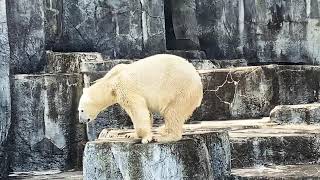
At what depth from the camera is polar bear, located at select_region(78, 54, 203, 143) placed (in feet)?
17.4

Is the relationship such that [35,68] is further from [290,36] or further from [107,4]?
[290,36]

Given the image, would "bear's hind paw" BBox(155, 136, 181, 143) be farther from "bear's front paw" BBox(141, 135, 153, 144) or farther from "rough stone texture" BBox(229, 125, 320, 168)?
"rough stone texture" BBox(229, 125, 320, 168)

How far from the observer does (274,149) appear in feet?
23.5

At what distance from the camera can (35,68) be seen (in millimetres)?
10922

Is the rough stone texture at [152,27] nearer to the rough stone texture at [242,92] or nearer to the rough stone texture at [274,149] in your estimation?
the rough stone texture at [242,92]

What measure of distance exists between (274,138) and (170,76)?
7.45 feet

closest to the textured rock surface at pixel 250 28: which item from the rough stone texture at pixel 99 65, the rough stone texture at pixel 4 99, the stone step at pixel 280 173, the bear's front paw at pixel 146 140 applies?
the rough stone texture at pixel 99 65

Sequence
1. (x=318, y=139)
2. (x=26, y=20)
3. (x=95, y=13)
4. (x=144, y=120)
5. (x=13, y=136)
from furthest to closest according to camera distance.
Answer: (x=95, y=13)
(x=26, y=20)
(x=13, y=136)
(x=318, y=139)
(x=144, y=120)

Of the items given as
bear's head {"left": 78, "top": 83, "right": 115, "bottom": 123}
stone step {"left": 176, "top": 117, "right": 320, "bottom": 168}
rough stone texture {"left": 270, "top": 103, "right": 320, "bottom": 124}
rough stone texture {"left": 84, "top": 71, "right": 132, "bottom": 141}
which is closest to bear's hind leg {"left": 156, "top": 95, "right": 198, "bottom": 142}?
bear's head {"left": 78, "top": 83, "right": 115, "bottom": 123}

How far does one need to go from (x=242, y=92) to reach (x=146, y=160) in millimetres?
4689

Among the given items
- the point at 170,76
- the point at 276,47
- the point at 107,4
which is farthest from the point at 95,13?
the point at 170,76

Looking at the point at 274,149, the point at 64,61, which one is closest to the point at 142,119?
the point at 274,149

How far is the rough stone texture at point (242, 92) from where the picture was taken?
960 centimetres

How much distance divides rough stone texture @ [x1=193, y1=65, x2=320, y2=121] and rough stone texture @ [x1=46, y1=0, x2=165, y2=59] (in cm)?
334
